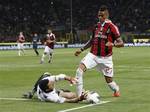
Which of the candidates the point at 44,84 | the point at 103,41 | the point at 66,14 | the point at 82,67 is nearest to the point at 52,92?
the point at 44,84

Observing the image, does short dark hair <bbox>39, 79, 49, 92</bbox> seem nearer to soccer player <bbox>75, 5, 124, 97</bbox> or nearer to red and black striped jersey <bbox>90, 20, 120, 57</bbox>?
soccer player <bbox>75, 5, 124, 97</bbox>

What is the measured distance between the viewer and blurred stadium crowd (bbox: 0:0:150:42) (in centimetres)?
7925

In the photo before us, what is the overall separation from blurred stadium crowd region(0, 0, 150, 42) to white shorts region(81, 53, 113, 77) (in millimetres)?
62969

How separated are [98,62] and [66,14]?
67443 mm

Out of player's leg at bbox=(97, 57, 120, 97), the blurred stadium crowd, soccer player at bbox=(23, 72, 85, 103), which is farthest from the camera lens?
the blurred stadium crowd

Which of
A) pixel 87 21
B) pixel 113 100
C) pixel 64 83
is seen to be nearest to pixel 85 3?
pixel 87 21

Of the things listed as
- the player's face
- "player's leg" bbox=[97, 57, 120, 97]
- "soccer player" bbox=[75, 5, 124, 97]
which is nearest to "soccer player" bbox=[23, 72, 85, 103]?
"soccer player" bbox=[75, 5, 124, 97]

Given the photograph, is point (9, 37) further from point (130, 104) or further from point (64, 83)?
point (130, 104)

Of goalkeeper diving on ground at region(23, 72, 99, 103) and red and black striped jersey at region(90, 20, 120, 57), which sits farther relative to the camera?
red and black striped jersey at region(90, 20, 120, 57)

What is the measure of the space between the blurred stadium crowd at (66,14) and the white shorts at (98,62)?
207 feet

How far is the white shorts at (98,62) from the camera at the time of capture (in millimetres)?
15031

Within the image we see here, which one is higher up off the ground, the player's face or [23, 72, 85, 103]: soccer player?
the player's face

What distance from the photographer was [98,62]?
15.2 metres

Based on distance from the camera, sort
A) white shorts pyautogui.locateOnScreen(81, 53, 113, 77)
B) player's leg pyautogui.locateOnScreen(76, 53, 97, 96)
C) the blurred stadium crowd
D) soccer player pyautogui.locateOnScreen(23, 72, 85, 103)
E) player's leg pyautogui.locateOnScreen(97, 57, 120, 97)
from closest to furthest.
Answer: soccer player pyautogui.locateOnScreen(23, 72, 85, 103)
player's leg pyautogui.locateOnScreen(76, 53, 97, 96)
white shorts pyautogui.locateOnScreen(81, 53, 113, 77)
player's leg pyautogui.locateOnScreen(97, 57, 120, 97)
the blurred stadium crowd
